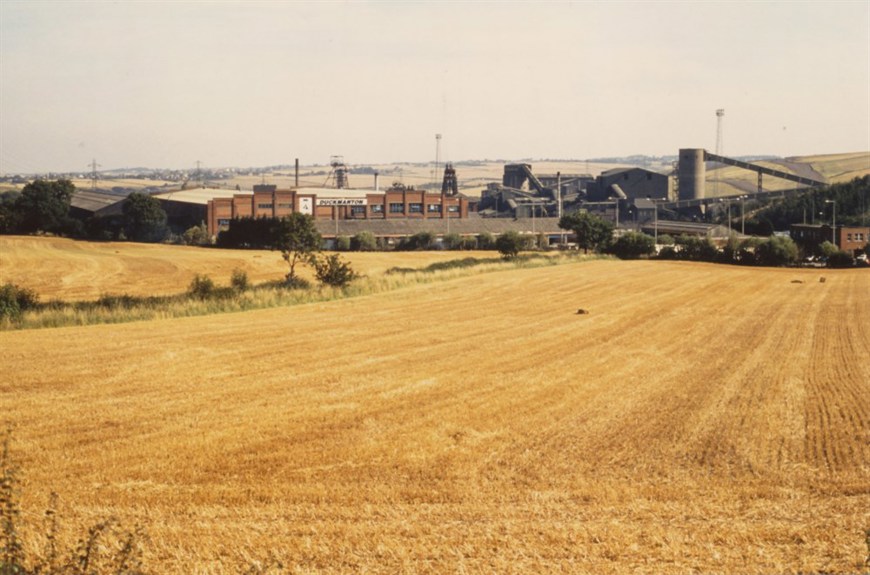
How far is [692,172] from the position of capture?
470ft

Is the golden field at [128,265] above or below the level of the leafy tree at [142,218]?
below

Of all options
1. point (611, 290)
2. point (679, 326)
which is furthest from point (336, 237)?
point (679, 326)

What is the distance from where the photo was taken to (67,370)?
22109 millimetres

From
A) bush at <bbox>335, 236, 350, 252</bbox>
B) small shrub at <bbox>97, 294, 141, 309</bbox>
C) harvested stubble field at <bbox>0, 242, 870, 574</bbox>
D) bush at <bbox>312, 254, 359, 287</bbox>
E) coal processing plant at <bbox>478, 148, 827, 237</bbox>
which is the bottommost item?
harvested stubble field at <bbox>0, 242, 870, 574</bbox>

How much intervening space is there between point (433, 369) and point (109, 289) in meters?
34.0

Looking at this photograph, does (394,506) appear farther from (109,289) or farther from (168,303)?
(109,289)

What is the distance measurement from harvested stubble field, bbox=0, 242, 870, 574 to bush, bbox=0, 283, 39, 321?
296 centimetres

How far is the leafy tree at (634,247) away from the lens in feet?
237

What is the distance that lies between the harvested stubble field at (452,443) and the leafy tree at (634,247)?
4083 cm

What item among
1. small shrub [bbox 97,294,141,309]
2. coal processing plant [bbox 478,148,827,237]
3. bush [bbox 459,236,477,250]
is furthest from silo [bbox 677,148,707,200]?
small shrub [bbox 97,294,141,309]

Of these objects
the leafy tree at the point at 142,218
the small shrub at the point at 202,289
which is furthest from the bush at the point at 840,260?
the leafy tree at the point at 142,218

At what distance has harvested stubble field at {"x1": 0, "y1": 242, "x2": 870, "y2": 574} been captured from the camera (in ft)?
36.4

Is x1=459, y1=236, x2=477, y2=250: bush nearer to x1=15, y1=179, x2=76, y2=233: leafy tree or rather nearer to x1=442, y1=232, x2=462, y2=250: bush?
x1=442, y1=232, x2=462, y2=250: bush

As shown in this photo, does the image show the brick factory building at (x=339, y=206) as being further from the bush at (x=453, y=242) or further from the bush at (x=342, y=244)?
the bush at (x=453, y=242)
